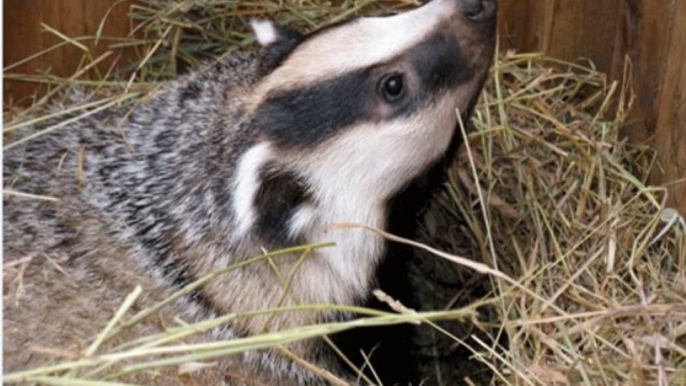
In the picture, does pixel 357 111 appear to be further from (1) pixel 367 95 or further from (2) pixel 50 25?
(2) pixel 50 25

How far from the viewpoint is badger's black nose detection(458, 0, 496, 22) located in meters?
3.87

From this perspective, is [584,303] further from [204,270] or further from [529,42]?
[529,42]

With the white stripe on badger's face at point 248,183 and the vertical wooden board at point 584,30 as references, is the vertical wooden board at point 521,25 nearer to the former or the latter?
the vertical wooden board at point 584,30

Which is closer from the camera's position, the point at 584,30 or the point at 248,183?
the point at 248,183

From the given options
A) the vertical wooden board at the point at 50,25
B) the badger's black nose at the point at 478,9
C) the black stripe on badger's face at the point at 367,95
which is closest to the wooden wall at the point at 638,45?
the badger's black nose at the point at 478,9

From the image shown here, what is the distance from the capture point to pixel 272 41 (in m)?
4.37

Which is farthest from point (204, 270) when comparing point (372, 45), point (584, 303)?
point (584, 303)

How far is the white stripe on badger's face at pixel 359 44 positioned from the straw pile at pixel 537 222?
0.51 meters

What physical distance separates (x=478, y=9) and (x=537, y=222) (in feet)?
3.06

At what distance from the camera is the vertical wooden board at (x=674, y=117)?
14.2ft

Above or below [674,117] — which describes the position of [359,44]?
above

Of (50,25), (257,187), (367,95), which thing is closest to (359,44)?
(367,95)

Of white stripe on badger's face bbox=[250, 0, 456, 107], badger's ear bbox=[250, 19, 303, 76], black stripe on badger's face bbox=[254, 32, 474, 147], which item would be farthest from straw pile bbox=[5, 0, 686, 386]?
badger's ear bbox=[250, 19, 303, 76]

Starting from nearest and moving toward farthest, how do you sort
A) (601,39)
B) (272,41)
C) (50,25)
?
(272,41) < (601,39) < (50,25)
